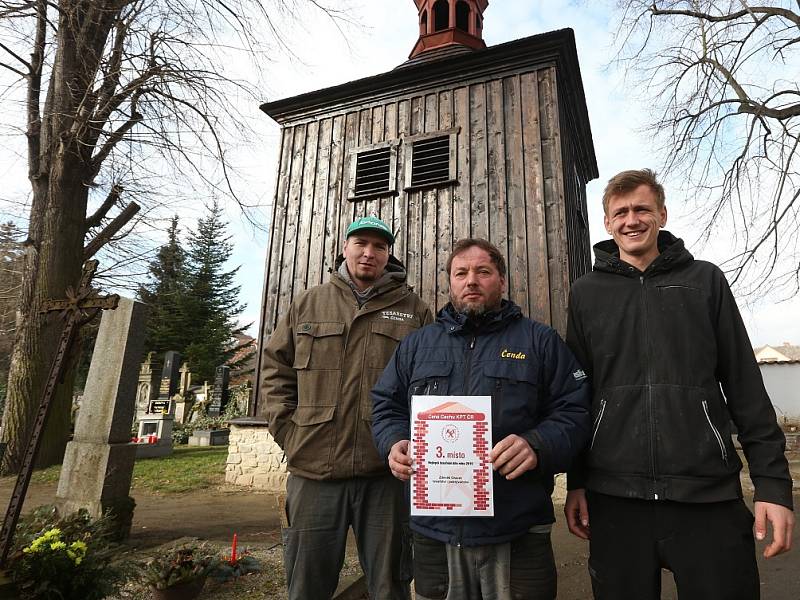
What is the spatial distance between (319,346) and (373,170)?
20.4ft

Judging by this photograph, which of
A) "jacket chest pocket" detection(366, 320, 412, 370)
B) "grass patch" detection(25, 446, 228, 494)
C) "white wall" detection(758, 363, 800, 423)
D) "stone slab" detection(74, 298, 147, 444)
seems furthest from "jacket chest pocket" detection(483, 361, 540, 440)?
"white wall" detection(758, 363, 800, 423)

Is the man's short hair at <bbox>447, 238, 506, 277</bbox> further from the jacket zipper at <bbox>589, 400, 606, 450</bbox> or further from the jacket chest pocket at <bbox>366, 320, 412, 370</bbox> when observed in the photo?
the jacket zipper at <bbox>589, 400, 606, 450</bbox>

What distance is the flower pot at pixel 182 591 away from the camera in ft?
10.2

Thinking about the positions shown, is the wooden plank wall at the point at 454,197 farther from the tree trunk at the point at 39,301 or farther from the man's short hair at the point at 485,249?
the man's short hair at the point at 485,249

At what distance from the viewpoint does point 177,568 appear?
321cm

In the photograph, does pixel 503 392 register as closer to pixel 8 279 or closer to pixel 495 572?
pixel 495 572

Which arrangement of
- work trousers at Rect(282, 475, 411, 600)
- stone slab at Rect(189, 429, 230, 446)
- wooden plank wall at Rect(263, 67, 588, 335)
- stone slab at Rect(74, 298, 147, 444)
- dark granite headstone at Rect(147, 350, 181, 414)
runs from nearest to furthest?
work trousers at Rect(282, 475, 411, 600), stone slab at Rect(74, 298, 147, 444), wooden plank wall at Rect(263, 67, 588, 335), stone slab at Rect(189, 429, 230, 446), dark granite headstone at Rect(147, 350, 181, 414)

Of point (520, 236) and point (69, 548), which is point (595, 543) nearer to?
point (69, 548)

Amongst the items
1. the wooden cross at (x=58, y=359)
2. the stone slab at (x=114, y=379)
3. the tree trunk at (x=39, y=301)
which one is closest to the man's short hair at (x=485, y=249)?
the wooden cross at (x=58, y=359)

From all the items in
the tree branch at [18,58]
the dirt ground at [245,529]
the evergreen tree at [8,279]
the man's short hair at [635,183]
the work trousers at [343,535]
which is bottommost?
the dirt ground at [245,529]

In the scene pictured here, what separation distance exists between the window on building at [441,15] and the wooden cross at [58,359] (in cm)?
933

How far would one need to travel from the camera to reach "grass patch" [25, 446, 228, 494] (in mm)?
8273

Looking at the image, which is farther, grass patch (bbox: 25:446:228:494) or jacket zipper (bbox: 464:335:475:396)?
grass patch (bbox: 25:446:228:494)

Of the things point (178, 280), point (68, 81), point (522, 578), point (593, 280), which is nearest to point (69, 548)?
point (522, 578)
